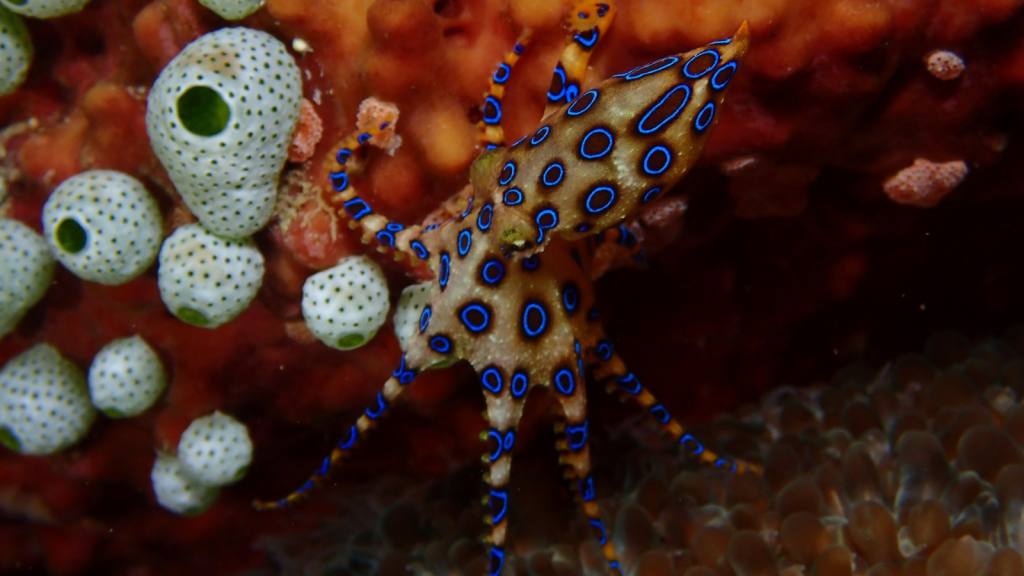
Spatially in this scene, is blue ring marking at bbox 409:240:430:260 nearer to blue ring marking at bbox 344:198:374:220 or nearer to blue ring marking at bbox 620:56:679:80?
blue ring marking at bbox 344:198:374:220

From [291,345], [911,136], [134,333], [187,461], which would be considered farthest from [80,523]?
[911,136]

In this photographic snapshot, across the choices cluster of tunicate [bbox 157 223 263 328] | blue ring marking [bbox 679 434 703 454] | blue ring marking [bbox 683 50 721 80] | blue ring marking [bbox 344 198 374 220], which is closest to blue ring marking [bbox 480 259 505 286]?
blue ring marking [bbox 344 198 374 220]

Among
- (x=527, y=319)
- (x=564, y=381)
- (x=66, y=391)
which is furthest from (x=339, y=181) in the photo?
(x=66, y=391)

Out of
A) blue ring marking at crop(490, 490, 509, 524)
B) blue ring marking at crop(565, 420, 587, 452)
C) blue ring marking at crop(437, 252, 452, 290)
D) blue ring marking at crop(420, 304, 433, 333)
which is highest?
blue ring marking at crop(437, 252, 452, 290)

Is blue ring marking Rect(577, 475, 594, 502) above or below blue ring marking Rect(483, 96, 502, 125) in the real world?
below

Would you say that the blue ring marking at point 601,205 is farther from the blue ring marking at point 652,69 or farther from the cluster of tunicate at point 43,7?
the cluster of tunicate at point 43,7

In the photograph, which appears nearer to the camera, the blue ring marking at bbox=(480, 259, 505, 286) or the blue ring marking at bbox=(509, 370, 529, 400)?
the blue ring marking at bbox=(480, 259, 505, 286)
